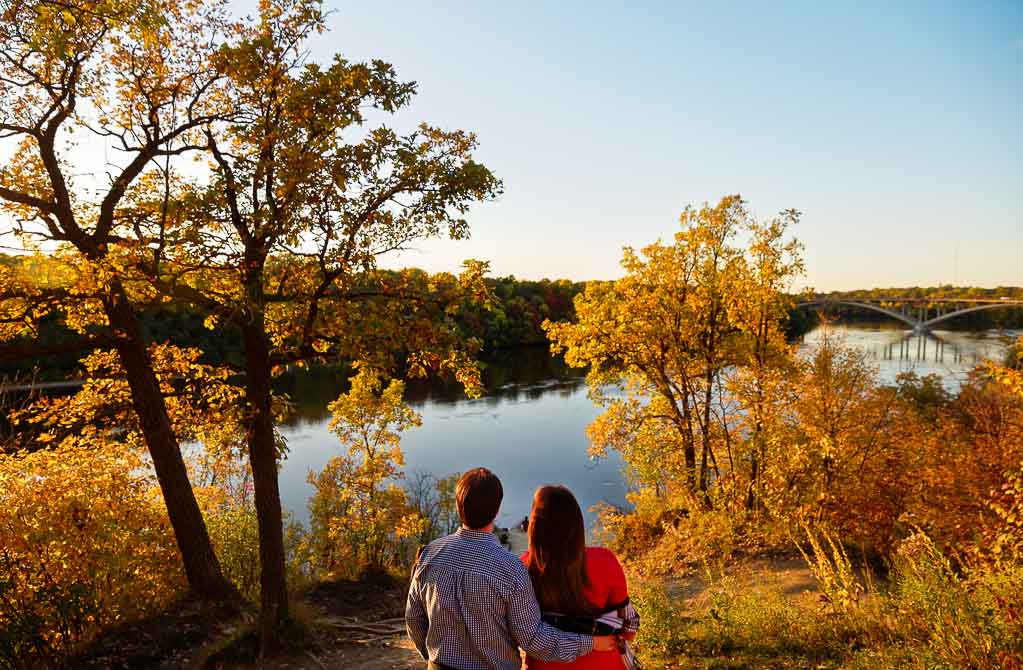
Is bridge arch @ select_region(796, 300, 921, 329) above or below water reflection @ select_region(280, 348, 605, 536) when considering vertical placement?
above

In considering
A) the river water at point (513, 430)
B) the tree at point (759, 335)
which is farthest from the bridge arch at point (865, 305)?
the tree at point (759, 335)

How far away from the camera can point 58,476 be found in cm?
751

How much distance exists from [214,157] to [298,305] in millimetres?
1823

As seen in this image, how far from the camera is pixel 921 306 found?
Result: 55188mm

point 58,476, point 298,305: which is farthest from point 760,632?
point 58,476

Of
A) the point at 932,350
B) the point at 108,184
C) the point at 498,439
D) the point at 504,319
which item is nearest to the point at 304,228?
the point at 108,184

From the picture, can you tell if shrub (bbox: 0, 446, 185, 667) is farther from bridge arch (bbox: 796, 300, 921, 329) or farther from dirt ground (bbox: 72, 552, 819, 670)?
bridge arch (bbox: 796, 300, 921, 329)

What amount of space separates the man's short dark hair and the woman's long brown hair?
17 cm

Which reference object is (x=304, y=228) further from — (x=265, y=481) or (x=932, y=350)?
(x=932, y=350)

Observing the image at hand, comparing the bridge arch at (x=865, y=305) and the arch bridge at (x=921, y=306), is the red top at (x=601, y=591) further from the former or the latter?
the arch bridge at (x=921, y=306)

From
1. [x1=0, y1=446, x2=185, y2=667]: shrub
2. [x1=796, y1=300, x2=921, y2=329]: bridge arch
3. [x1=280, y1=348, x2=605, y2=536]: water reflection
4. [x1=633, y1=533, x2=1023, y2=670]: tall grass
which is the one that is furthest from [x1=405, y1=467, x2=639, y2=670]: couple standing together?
[x1=796, y1=300, x2=921, y2=329]: bridge arch

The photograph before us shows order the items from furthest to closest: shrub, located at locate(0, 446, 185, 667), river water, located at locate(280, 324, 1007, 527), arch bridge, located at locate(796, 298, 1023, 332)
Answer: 1. arch bridge, located at locate(796, 298, 1023, 332)
2. river water, located at locate(280, 324, 1007, 527)
3. shrub, located at locate(0, 446, 185, 667)

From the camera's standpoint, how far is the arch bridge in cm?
4481

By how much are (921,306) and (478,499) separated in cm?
6375
